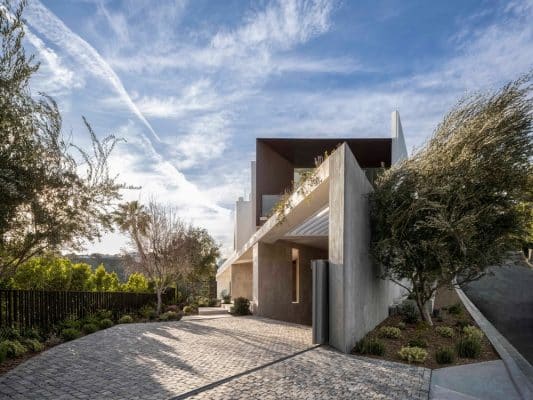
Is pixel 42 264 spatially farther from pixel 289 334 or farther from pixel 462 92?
pixel 462 92

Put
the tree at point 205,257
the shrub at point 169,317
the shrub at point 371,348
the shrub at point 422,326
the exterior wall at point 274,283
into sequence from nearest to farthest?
the shrub at point 371,348 → the shrub at point 422,326 → the shrub at point 169,317 → the exterior wall at point 274,283 → the tree at point 205,257

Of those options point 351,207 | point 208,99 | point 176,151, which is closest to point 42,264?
point 176,151

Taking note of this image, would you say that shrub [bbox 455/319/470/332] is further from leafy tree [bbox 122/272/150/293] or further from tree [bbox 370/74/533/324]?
leafy tree [bbox 122/272/150/293]

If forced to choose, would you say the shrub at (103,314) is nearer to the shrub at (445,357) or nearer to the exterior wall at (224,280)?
the shrub at (445,357)

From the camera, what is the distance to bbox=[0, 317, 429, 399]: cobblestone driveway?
5.75 metres

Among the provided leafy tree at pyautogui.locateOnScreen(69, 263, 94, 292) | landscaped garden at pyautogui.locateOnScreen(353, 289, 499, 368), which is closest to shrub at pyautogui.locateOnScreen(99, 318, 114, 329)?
leafy tree at pyautogui.locateOnScreen(69, 263, 94, 292)

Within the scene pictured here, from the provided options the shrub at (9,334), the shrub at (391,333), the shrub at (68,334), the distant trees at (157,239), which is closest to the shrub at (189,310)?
the distant trees at (157,239)

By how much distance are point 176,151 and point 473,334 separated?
8.93m

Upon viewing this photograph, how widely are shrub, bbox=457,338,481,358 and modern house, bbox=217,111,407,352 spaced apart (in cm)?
207

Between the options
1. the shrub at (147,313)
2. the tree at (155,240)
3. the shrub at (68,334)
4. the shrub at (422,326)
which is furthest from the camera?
the tree at (155,240)

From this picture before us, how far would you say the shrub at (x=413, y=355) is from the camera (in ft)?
25.5

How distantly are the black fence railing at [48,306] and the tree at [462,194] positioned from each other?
8.83 metres

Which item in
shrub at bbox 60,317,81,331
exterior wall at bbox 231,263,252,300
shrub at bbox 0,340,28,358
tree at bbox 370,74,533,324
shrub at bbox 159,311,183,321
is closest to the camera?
shrub at bbox 0,340,28,358

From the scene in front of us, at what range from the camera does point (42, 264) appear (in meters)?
13.7
